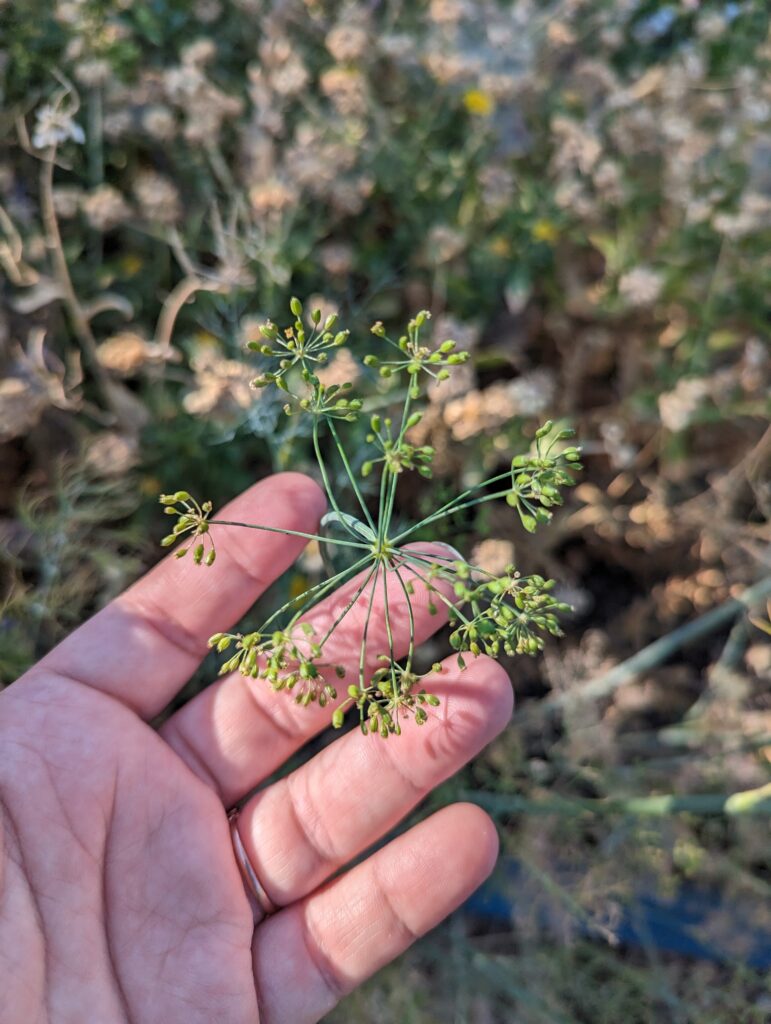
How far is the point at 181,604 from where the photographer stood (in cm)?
206

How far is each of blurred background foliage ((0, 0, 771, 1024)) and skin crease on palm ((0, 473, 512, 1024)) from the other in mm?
318

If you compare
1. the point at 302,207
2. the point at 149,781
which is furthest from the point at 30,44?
the point at 149,781

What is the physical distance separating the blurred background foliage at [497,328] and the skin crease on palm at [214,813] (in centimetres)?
32

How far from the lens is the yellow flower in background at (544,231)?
281 centimetres

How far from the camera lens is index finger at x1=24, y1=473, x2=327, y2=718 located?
80.0 inches

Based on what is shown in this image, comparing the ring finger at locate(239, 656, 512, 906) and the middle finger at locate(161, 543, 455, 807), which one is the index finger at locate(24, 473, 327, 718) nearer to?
the middle finger at locate(161, 543, 455, 807)

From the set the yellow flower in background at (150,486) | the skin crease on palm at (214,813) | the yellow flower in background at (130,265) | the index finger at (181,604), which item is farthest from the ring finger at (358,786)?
the yellow flower in background at (130,265)

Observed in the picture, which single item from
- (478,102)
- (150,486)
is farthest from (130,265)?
(478,102)

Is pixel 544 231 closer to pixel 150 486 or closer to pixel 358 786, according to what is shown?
pixel 150 486

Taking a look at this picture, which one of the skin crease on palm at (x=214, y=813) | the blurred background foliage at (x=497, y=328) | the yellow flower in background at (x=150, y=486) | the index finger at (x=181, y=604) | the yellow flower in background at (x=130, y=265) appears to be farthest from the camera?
the yellow flower in background at (x=130, y=265)

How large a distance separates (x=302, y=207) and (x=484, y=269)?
0.66 meters

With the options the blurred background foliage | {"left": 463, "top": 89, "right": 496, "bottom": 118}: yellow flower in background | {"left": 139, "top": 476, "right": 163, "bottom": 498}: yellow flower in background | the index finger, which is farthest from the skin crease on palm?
{"left": 463, "top": 89, "right": 496, "bottom": 118}: yellow flower in background

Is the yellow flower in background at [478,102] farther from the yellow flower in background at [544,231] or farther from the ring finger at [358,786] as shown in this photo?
the ring finger at [358,786]

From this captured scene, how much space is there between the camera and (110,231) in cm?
296
